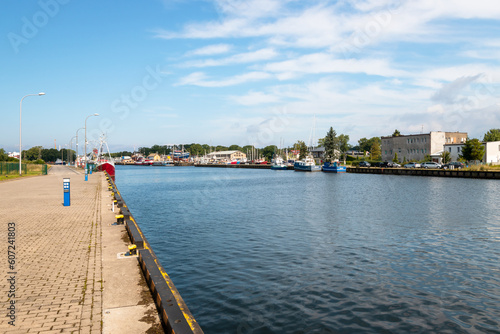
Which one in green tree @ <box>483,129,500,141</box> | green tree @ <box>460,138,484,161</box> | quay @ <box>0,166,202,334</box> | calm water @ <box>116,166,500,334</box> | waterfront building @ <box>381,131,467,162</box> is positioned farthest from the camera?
green tree @ <box>483,129,500,141</box>

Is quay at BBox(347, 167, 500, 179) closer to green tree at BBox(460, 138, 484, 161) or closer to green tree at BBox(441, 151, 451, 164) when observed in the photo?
green tree at BBox(460, 138, 484, 161)

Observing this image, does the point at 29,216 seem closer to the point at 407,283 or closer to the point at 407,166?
the point at 407,283

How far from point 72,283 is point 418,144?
11224 cm

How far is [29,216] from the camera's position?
1811 centimetres

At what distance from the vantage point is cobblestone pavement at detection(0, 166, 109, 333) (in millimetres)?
6546

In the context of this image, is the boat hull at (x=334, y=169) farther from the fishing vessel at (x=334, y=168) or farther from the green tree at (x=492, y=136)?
the green tree at (x=492, y=136)

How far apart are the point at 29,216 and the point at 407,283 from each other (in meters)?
17.6

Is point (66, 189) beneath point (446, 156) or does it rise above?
beneath

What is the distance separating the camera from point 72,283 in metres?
8.46

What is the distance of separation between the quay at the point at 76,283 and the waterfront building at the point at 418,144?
104 meters

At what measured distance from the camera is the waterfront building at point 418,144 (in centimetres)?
10256

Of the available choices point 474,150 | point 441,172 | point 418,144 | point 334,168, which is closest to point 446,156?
point 474,150

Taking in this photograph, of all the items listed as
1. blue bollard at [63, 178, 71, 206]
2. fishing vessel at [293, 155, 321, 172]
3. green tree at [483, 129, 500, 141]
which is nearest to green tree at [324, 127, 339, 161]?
fishing vessel at [293, 155, 321, 172]

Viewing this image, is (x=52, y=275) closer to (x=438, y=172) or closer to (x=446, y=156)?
(x=438, y=172)
